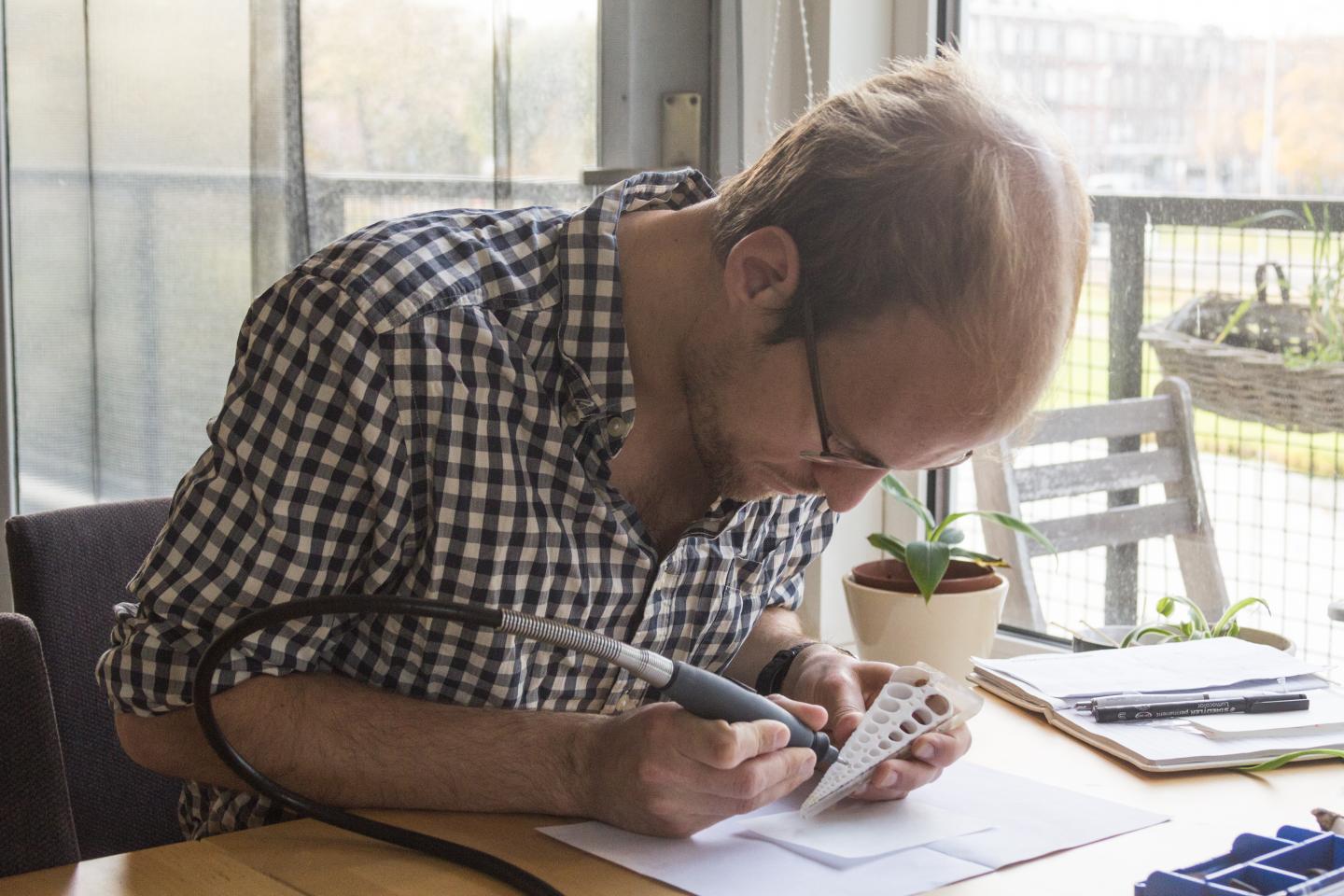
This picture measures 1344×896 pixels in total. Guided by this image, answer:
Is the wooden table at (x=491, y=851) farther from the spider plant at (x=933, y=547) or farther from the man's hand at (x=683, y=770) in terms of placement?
the spider plant at (x=933, y=547)

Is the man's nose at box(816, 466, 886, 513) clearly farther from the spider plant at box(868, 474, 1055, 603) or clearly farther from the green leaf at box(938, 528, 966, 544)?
the green leaf at box(938, 528, 966, 544)

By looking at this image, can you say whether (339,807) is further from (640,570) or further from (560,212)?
(560,212)

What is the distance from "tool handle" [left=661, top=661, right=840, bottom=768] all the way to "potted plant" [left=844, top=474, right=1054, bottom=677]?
1.96 ft

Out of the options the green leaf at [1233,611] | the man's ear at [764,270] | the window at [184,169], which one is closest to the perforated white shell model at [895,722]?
the man's ear at [764,270]

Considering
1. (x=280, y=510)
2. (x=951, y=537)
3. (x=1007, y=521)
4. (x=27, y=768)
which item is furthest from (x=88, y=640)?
(x=1007, y=521)

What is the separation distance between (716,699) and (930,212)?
1.20 feet

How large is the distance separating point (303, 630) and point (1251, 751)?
2.52 ft

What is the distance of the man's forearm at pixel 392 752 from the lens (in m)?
1.03

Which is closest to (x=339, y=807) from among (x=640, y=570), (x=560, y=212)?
(x=640, y=570)

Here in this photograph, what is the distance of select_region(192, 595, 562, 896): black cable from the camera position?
→ 2.90 feet

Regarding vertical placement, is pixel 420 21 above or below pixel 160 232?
above

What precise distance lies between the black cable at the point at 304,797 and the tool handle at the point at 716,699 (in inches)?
5.7

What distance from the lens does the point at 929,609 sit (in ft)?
5.26

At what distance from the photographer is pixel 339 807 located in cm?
104
